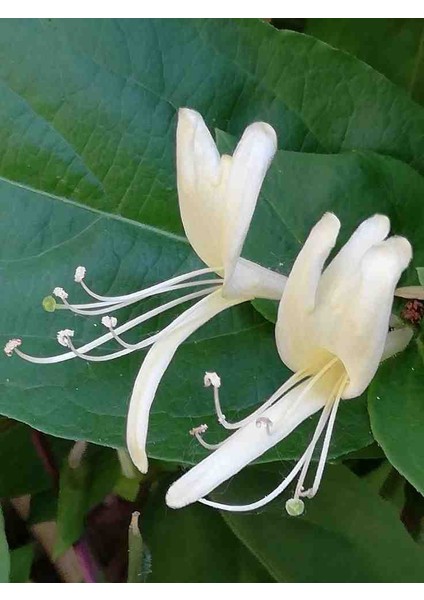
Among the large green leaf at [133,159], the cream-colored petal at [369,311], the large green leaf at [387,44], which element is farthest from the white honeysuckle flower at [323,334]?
the large green leaf at [387,44]

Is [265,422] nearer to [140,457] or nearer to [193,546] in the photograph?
[140,457]

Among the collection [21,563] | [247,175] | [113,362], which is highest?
[247,175]

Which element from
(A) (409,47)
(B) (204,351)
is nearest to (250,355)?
(B) (204,351)

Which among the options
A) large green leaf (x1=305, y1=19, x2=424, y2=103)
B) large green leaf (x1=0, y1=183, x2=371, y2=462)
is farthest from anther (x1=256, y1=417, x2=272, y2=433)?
large green leaf (x1=305, y1=19, x2=424, y2=103)

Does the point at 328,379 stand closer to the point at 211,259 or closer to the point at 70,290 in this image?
the point at 211,259

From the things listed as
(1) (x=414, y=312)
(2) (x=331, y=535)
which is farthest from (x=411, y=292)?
(2) (x=331, y=535)

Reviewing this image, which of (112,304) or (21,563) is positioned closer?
(112,304)

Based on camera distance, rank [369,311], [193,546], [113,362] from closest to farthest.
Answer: [369,311] < [113,362] < [193,546]

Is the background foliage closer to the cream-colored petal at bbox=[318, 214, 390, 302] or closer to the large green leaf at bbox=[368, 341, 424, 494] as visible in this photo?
the large green leaf at bbox=[368, 341, 424, 494]
